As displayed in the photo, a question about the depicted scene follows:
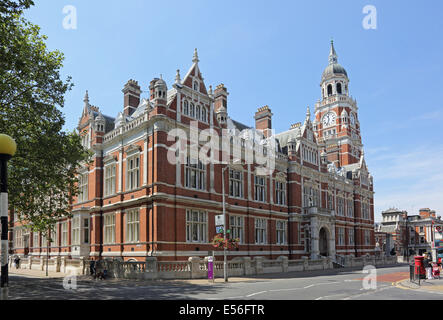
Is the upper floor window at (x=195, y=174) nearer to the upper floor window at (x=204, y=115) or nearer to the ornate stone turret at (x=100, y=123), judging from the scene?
the upper floor window at (x=204, y=115)

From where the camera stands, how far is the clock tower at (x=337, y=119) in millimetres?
70250

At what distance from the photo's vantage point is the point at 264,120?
162ft

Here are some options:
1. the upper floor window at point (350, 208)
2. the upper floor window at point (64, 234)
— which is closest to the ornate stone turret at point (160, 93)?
the upper floor window at point (64, 234)

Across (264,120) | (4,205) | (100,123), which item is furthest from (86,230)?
(4,205)

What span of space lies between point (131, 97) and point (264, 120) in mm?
17145

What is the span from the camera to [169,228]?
101 ft

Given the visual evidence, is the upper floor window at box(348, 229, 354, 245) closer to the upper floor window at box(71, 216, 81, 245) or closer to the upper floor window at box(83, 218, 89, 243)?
the upper floor window at box(83, 218, 89, 243)

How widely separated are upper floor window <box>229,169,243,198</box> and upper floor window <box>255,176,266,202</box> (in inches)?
117

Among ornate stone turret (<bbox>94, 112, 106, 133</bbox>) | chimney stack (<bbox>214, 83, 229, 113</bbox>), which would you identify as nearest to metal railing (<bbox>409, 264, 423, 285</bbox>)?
chimney stack (<bbox>214, 83, 229, 113</bbox>)

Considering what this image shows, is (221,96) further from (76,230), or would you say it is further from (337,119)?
(337,119)

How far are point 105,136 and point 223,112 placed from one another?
1165 cm

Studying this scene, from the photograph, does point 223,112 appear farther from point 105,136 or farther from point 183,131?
point 105,136

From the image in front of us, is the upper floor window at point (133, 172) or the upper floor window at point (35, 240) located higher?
the upper floor window at point (133, 172)

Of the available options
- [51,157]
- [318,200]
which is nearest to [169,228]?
[51,157]
